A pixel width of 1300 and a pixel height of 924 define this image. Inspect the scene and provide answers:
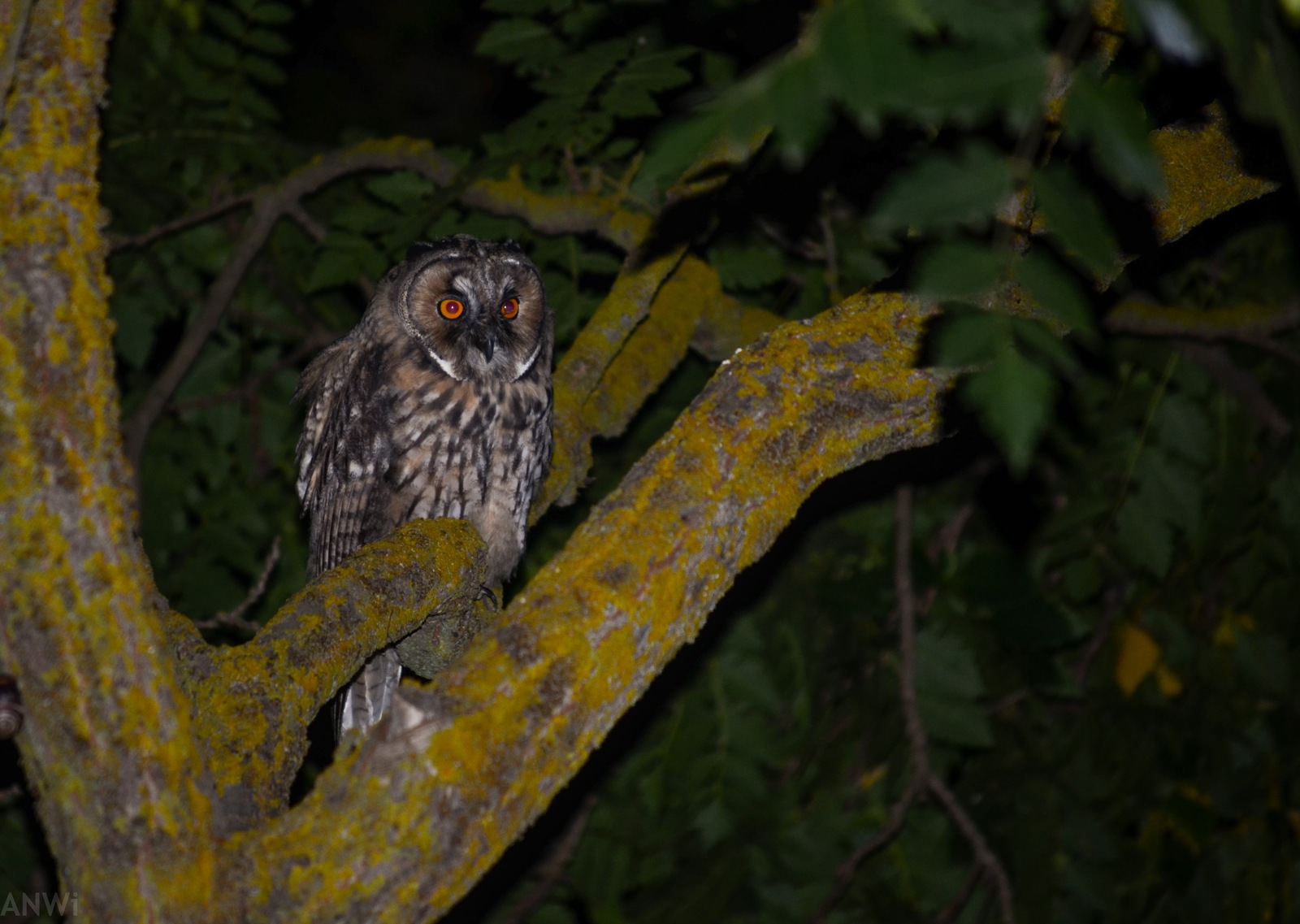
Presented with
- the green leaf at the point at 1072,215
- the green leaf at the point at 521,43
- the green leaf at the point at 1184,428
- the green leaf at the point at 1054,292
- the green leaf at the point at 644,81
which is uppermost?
the green leaf at the point at 1072,215

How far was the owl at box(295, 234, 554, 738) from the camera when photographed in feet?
10.1

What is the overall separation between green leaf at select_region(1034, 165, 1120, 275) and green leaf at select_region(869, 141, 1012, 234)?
0.03 m

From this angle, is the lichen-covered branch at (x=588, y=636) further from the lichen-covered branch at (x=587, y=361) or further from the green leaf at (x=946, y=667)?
the green leaf at (x=946, y=667)

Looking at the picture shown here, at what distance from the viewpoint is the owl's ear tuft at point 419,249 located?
3172mm

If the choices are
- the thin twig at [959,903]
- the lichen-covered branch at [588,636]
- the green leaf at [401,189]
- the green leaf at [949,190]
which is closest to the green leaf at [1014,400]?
the green leaf at [949,190]

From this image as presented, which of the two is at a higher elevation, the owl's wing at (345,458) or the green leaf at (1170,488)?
the owl's wing at (345,458)

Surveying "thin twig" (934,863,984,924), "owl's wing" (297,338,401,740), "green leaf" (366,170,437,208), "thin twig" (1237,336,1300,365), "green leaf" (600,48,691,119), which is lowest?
"thin twig" (934,863,984,924)

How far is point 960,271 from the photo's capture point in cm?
89

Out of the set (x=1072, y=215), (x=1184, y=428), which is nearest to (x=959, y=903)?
(x=1184, y=428)

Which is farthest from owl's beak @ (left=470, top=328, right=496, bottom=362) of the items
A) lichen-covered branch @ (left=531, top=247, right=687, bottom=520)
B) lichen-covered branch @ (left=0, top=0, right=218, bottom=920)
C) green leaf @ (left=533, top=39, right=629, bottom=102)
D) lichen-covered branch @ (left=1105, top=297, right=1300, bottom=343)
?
lichen-covered branch @ (left=1105, top=297, right=1300, bottom=343)

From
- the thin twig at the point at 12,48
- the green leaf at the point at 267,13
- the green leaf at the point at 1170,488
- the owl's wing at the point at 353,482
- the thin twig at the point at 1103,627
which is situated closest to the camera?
the thin twig at the point at 12,48

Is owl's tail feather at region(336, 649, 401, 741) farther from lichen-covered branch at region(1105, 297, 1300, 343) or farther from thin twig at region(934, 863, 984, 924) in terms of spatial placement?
lichen-covered branch at region(1105, 297, 1300, 343)

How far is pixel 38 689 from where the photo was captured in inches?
49.4

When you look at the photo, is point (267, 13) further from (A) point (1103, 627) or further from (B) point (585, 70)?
(A) point (1103, 627)
